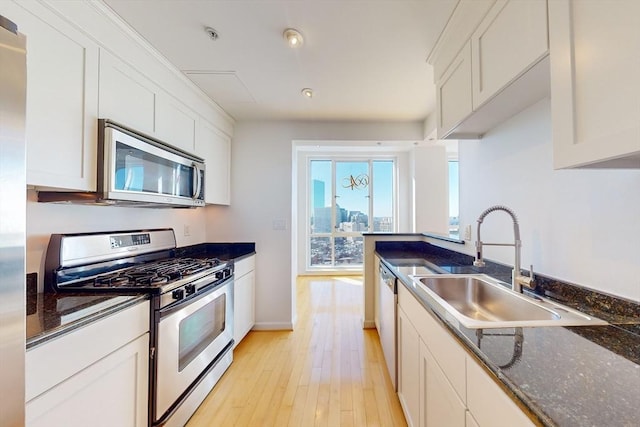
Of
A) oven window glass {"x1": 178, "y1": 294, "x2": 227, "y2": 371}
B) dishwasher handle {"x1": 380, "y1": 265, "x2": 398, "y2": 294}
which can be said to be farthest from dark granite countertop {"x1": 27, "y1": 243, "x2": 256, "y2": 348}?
dishwasher handle {"x1": 380, "y1": 265, "x2": 398, "y2": 294}

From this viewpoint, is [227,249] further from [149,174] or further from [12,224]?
[12,224]

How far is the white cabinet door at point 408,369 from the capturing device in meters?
1.40

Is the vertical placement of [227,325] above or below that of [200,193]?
below

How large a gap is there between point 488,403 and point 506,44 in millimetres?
1287

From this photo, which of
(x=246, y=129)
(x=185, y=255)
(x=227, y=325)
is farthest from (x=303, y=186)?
(x=227, y=325)

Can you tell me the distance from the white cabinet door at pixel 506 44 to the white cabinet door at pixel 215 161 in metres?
2.21

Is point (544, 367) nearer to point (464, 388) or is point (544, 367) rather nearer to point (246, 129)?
point (464, 388)

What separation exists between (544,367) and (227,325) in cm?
218

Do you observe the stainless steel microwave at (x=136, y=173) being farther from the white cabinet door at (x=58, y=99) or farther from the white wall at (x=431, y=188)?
the white wall at (x=431, y=188)

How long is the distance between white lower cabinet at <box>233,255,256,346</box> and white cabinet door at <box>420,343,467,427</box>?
5.83 ft

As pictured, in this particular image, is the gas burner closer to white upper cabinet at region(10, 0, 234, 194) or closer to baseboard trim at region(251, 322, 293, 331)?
white upper cabinet at region(10, 0, 234, 194)

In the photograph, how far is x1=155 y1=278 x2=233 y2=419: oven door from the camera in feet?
4.87

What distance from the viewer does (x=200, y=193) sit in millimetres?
2367

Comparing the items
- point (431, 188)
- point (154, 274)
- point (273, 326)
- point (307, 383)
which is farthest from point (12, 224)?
point (431, 188)
